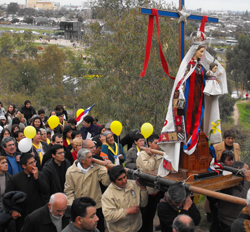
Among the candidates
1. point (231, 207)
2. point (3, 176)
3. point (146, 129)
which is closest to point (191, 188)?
point (231, 207)

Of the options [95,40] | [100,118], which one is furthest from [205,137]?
[95,40]

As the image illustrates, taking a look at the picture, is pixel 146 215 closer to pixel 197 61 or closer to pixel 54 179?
pixel 54 179

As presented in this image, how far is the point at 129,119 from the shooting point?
11.2m

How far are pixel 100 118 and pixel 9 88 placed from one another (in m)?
14.7

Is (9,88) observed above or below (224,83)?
below

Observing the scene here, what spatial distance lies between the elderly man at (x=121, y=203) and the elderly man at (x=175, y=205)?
511mm

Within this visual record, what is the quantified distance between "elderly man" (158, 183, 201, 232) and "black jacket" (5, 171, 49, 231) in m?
1.87

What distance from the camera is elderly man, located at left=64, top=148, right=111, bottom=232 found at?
5.07 meters

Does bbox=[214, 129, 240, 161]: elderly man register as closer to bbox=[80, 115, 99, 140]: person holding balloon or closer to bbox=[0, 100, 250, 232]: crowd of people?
bbox=[0, 100, 250, 232]: crowd of people

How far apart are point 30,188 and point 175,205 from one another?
2194mm

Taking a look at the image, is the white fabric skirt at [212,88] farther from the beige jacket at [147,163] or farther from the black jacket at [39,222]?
the black jacket at [39,222]

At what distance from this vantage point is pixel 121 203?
4.53 metres

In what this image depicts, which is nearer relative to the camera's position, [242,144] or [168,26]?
[168,26]

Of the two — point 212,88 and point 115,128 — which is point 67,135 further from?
point 212,88
